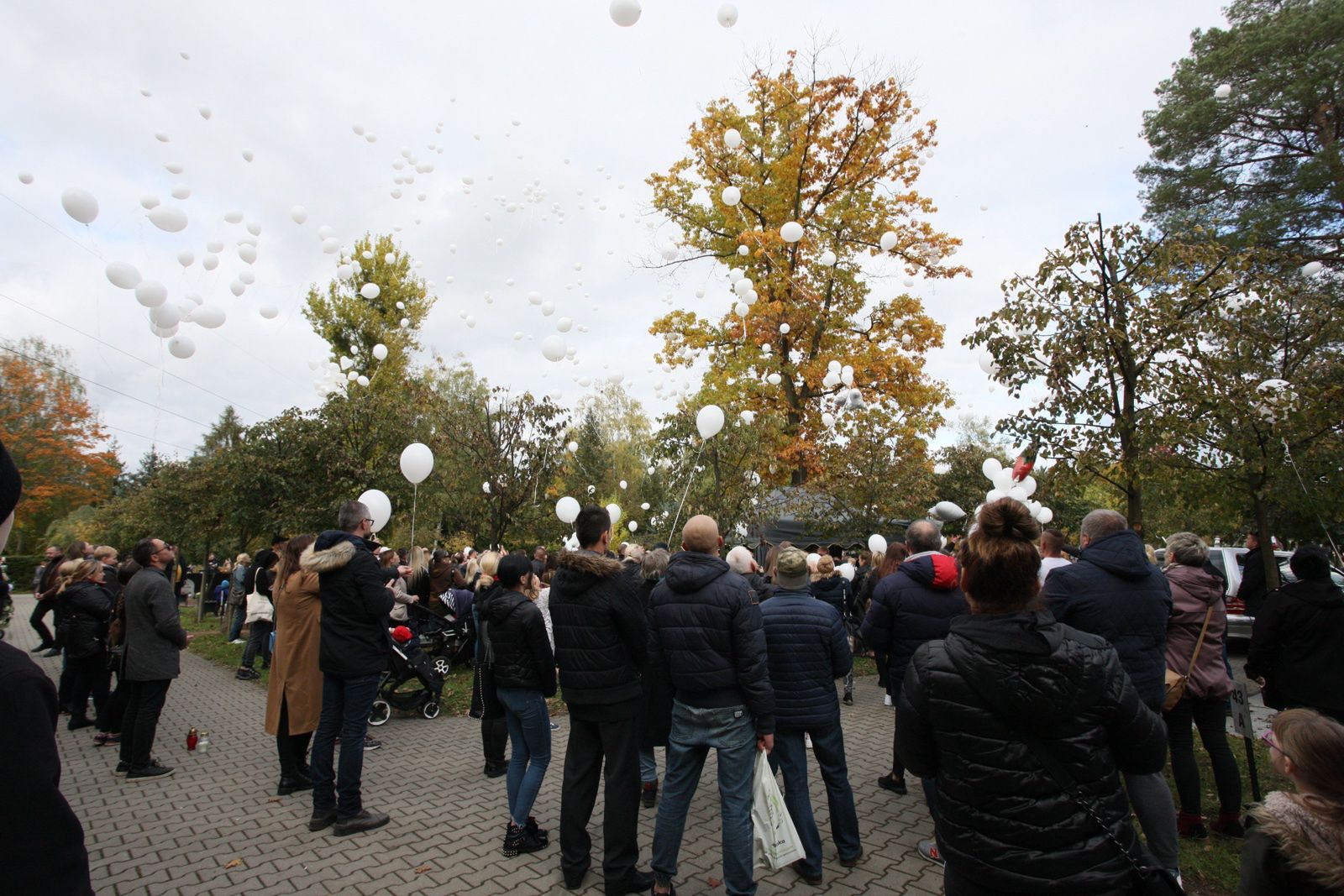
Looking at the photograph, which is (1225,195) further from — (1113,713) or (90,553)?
(90,553)

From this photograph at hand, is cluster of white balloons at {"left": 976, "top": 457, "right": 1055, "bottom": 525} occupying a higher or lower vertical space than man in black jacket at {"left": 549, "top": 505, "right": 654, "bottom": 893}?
higher

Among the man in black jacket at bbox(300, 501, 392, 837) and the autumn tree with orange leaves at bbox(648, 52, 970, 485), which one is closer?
the man in black jacket at bbox(300, 501, 392, 837)

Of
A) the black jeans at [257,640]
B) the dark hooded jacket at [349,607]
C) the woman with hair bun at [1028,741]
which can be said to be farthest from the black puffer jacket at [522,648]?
the black jeans at [257,640]

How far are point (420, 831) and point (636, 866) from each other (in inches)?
63.5

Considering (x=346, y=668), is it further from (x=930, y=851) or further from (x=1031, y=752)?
(x=1031, y=752)

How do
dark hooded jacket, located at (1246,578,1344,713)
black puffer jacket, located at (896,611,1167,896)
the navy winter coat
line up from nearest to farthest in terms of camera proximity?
1. black puffer jacket, located at (896,611,1167,896)
2. the navy winter coat
3. dark hooded jacket, located at (1246,578,1344,713)

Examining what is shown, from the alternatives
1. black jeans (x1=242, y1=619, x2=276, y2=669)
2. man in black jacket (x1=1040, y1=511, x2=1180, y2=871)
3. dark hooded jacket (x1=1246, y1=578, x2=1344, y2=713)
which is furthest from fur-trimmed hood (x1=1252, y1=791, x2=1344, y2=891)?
black jeans (x1=242, y1=619, x2=276, y2=669)

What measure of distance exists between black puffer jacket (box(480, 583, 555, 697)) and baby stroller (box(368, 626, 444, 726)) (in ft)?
11.9

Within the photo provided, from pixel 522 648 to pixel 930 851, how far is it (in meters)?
2.81

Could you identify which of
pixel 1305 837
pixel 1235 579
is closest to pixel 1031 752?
pixel 1305 837

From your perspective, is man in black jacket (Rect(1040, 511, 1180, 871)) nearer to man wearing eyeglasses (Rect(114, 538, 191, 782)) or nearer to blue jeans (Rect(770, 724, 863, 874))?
blue jeans (Rect(770, 724, 863, 874))

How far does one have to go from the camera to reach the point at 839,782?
161 inches

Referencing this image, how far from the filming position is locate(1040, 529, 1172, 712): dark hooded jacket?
379cm

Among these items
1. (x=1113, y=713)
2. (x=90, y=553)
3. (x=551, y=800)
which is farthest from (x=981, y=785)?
(x=90, y=553)
